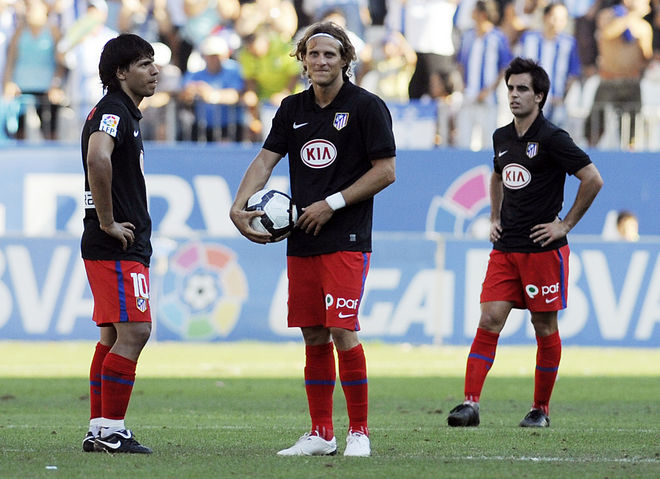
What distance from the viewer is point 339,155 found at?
6949mm

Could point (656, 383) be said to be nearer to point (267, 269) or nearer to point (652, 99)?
point (267, 269)

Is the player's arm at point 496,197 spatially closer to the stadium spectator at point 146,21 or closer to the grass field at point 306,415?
the grass field at point 306,415

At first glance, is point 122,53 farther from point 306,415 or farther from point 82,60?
point 82,60

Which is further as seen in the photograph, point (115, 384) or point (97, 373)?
point (97, 373)

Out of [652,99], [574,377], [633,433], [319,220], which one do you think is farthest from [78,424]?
[652,99]

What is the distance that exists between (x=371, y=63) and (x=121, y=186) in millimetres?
12313

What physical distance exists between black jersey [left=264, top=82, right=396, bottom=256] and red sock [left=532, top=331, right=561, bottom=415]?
2.52 metres

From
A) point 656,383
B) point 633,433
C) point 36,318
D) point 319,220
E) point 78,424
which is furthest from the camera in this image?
point 36,318

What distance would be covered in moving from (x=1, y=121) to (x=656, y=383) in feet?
34.1

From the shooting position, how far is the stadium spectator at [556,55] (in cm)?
1820

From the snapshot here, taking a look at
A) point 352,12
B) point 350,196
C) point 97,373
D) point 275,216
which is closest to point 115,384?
point 97,373

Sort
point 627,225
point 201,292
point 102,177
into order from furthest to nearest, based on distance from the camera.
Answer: point 627,225 < point 201,292 < point 102,177

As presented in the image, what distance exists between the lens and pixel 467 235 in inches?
732

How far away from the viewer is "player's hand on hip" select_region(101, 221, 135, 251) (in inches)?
271
